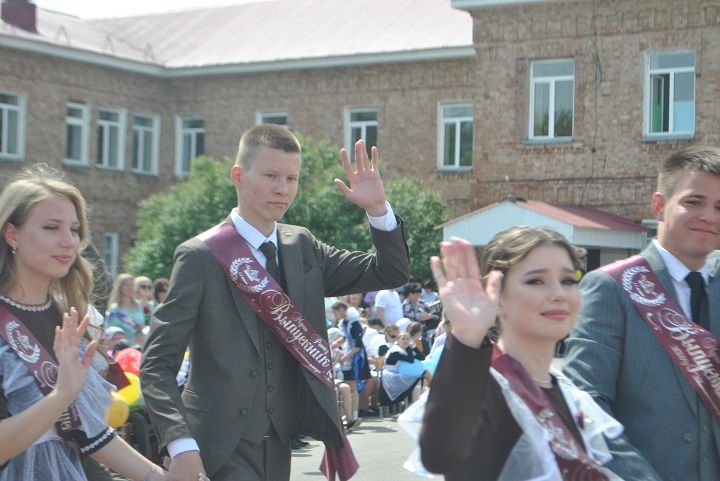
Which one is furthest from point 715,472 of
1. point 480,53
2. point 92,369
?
point 480,53

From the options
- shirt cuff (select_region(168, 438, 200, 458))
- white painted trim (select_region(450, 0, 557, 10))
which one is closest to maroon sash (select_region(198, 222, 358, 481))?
shirt cuff (select_region(168, 438, 200, 458))

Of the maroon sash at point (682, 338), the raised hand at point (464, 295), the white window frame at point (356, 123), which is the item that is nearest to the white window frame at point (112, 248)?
the white window frame at point (356, 123)

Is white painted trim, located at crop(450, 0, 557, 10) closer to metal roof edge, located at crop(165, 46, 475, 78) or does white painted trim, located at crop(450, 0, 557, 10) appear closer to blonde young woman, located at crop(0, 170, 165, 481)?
metal roof edge, located at crop(165, 46, 475, 78)

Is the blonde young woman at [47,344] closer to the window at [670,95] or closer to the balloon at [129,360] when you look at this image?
the balloon at [129,360]

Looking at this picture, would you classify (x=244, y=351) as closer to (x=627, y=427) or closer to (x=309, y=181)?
(x=627, y=427)

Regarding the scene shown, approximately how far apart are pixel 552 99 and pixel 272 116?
29.9 feet

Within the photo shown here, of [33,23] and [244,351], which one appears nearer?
[244,351]

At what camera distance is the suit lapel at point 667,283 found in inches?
158

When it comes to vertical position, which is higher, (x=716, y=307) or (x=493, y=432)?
(x=716, y=307)

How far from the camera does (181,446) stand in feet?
14.8

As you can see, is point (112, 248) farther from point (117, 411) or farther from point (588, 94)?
point (117, 411)

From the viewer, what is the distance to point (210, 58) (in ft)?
105

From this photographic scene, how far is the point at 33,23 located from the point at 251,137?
26.9 meters

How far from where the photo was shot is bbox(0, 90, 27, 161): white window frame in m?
29.3
